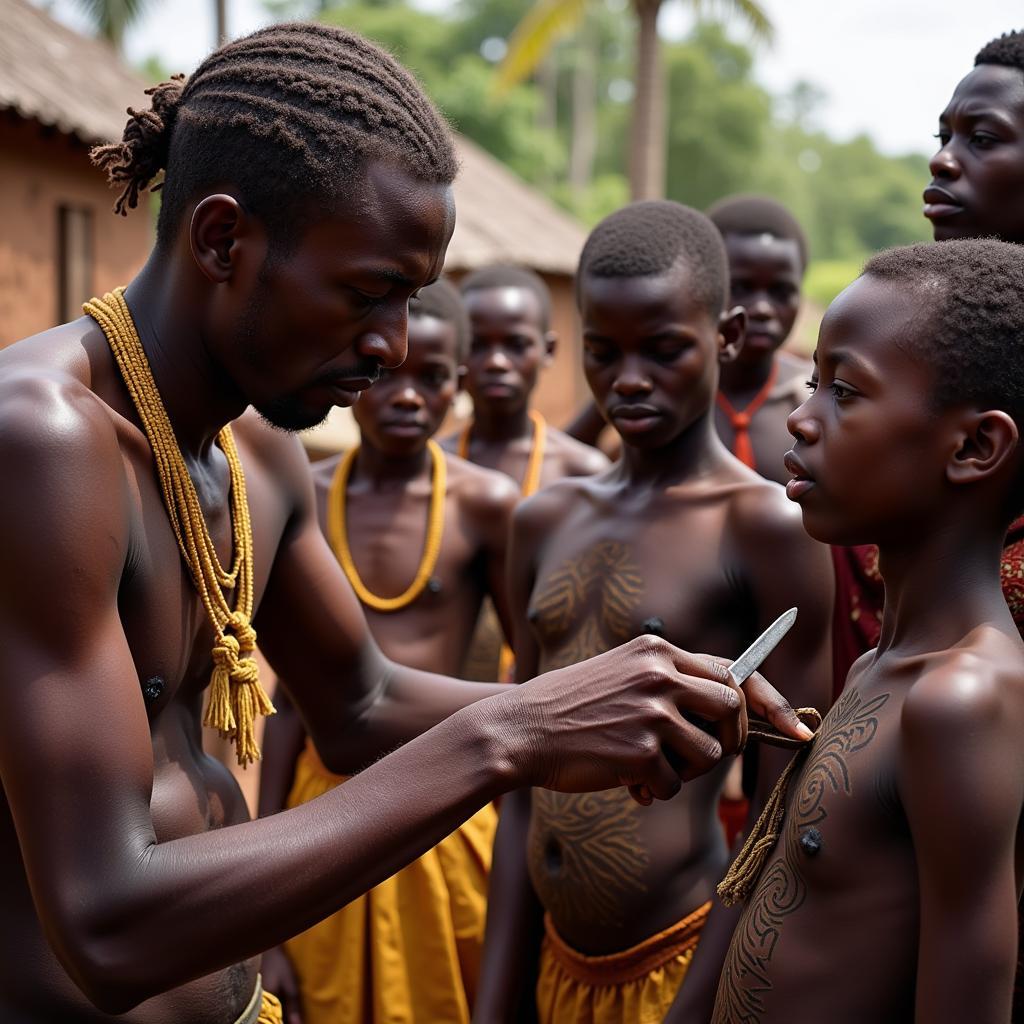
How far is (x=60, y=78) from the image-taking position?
12.8m

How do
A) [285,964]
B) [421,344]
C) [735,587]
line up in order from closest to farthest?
1. [735,587]
2. [285,964]
3. [421,344]

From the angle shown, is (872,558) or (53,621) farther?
(872,558)

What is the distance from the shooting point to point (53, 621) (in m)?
1.83

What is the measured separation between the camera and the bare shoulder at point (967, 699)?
1.85m

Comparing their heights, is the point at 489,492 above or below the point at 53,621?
below

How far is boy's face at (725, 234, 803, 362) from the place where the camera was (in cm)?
530

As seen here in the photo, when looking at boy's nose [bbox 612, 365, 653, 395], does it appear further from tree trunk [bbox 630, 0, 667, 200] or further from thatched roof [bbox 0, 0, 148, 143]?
tree trunk [bbox 630, 0, 667, 200]

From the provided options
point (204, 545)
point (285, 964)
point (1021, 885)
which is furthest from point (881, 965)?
point (285, 964)

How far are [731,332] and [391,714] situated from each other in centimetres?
143

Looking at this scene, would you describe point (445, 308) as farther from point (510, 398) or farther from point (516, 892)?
point (516, 892)

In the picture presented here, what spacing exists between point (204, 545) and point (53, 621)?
0.47 meters

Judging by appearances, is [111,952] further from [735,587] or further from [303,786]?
[303,786]

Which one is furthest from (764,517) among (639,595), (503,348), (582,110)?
(582,110)

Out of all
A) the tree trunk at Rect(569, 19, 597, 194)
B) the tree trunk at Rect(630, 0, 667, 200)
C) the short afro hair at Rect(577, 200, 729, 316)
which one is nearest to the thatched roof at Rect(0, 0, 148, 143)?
the tree trunk at Rect(630, 0, 667, 200)
